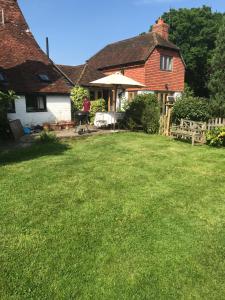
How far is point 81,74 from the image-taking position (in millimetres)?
26203

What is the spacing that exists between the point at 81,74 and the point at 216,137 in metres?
16.8

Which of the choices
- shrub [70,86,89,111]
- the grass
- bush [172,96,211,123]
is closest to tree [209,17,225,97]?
bush [172,96,211,123]

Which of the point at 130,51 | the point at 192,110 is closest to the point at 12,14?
the point at 130,51

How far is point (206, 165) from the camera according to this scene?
9523 millimetres

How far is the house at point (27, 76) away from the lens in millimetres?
17297

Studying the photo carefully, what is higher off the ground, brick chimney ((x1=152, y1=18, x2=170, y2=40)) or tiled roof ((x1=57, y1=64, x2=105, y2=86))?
brick chimney ((x1=152, y1=18, x2=170, y2=40))

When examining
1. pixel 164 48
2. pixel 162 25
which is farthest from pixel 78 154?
pixel 162 25

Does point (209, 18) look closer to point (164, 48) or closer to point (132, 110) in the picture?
point (164, 48)

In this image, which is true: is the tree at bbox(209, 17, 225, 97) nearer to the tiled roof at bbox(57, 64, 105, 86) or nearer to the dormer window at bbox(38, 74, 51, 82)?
the tiled roof at bbox(57, 64, 105, 86)

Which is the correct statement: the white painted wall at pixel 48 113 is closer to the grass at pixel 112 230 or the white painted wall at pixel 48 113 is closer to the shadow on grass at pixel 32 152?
the shadow on grass at pixel 32 152

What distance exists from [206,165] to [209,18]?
4225 cm

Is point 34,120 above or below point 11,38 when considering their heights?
below

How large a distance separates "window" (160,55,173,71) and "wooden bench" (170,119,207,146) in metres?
16.0

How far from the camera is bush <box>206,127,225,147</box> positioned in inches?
494
